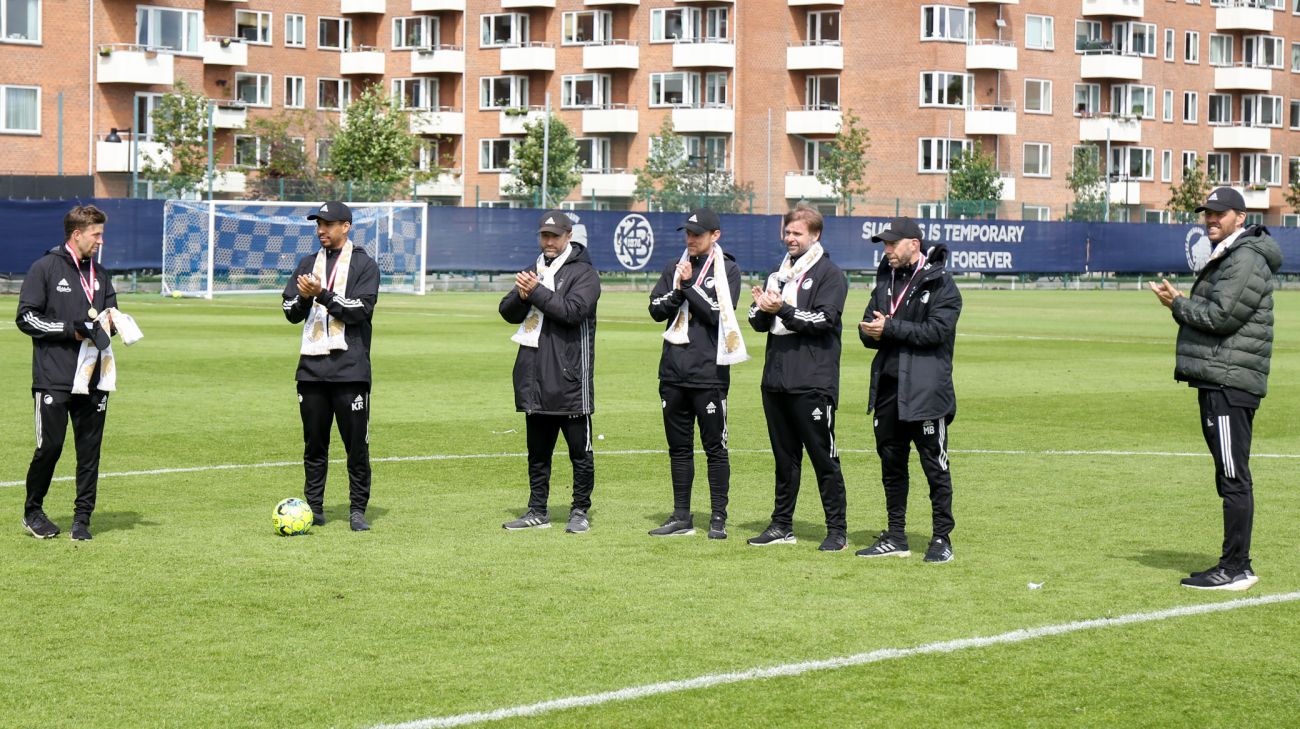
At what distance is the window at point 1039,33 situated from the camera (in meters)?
95.4

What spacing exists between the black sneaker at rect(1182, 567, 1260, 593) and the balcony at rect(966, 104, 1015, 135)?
84.2 meters

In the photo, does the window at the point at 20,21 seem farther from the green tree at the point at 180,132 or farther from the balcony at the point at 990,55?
the balcony at the point at 990,55

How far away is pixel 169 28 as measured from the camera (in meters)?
76.3

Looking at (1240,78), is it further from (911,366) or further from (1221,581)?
(1221,581)

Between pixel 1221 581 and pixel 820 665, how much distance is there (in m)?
3.15

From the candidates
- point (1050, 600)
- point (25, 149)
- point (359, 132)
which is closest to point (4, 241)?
point (25, 149)

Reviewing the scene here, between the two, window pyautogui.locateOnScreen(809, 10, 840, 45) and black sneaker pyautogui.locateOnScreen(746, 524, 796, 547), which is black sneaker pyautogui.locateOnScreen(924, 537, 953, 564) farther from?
window pyautogui.locateOnScreen(809, 10, 840, 45)

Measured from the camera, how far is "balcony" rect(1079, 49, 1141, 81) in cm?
9825

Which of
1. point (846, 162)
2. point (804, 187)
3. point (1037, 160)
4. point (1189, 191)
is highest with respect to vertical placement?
point (1037, 160)

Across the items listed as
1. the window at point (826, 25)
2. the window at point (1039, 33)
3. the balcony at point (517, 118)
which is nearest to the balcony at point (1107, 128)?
the window at point (1039, 33)

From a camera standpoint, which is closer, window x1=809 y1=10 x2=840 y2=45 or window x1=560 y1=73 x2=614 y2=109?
window x1=809 y1=10 x2=840 y2=45

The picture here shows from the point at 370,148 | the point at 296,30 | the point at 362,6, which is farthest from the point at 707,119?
the point at 296,30

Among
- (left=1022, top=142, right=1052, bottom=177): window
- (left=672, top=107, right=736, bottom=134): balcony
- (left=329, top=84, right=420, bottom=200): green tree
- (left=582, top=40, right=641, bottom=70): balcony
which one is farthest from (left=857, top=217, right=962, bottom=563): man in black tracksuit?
(left=1022, top=142, right=1052, bottom=177): window

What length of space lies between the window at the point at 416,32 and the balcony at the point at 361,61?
1.32m
